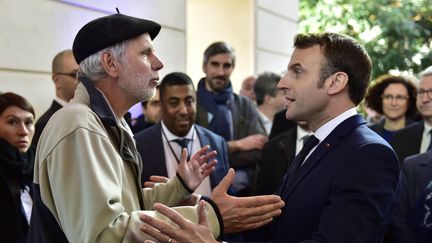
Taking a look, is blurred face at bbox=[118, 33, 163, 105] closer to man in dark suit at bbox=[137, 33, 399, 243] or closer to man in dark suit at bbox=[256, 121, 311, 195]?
man in dark suit at bbox=[137, 33, 399, 243]

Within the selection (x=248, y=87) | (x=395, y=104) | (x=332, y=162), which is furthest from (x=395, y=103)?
(x=332, y=162)

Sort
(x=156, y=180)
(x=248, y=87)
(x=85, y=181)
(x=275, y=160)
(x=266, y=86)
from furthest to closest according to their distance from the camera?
(x=248, y=87), (x=266, y=86), (x=275, y=160), (x=156, y=180), (x=85, y=181)

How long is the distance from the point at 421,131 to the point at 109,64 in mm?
2833

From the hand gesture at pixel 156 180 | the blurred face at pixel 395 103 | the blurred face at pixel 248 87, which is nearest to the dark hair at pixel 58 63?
the hand gesture at pixel 156 180

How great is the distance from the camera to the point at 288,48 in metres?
8.95

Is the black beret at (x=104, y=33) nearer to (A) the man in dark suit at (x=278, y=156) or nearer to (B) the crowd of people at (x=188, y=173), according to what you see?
(B) the crowd of people at (x=188, y=173)

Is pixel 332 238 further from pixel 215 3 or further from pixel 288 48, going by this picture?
pixel 288 48

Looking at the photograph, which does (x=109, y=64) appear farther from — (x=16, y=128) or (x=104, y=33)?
(x=16, y=128)

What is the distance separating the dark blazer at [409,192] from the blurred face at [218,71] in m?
1.81

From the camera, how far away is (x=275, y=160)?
13.1 feet

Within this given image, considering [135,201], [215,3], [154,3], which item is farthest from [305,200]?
[215,3]

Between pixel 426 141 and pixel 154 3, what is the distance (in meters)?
2.94

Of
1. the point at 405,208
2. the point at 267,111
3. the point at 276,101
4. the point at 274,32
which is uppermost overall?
the point at 274,32

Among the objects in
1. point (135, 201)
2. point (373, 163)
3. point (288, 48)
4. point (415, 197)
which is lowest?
point (415, 197)
